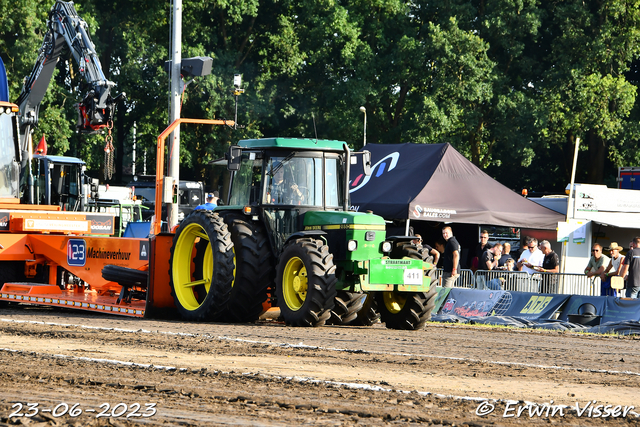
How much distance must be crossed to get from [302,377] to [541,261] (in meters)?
12.0

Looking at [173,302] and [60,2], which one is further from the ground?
[60,2]

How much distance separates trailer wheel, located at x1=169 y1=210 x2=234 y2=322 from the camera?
37.9ft

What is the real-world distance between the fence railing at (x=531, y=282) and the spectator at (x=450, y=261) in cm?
20

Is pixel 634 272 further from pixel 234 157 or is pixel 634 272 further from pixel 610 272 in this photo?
pixel 234 157

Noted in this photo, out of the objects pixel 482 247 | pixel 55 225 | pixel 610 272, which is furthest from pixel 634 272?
pixel 55 225

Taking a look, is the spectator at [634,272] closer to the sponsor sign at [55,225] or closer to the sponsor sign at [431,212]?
Answer: the sponsor sign at [431,212]

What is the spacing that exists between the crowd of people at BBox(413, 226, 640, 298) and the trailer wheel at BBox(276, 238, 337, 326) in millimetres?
3661

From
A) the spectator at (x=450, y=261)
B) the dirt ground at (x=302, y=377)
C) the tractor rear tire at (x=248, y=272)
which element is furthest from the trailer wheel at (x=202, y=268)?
the spectator at (x=450, y=261)

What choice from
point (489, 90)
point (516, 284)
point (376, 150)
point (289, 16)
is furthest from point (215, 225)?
point (289, 16)

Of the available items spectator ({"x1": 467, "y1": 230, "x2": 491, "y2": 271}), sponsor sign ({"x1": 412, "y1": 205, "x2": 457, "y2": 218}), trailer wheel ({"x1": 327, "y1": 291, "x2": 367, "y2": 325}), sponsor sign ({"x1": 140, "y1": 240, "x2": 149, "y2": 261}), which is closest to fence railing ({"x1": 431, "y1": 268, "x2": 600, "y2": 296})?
spectator ({"x1": 467, "y1": 230, "x2": 491, "y2": 271})

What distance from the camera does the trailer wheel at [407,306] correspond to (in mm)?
11773

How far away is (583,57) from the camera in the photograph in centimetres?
3600

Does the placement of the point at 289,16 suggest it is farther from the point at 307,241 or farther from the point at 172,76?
the point at 307,241

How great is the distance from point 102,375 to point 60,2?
42.3 feet
